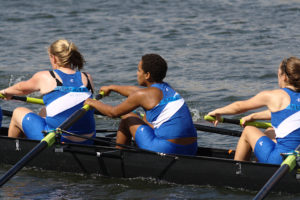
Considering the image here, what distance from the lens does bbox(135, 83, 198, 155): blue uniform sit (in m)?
7.57

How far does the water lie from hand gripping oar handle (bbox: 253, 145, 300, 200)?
838mm

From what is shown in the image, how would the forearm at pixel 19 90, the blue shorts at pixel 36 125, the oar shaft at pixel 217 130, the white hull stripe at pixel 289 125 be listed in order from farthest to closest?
the oar shaft at pixel 217 130
the blue shorts at pixel 36 125
the forearm at pixel 19 90
the white hull stripe at pixel 289 125

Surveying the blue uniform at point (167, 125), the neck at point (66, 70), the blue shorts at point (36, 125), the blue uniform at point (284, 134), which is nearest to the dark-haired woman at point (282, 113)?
the blue uniform at point (284, 134)

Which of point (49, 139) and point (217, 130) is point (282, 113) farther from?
point (49, 139)

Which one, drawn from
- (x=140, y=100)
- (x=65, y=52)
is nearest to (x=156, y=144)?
(x=140, y=100)

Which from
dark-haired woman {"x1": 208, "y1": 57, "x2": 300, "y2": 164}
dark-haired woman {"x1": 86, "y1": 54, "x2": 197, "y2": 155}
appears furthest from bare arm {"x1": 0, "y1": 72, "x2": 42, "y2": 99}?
dark-haired woman {"x1": 208, "y1": 57, "x2": 300, "y2": 164}

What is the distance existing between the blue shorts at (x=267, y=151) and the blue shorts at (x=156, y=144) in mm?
858

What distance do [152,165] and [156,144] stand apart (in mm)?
328

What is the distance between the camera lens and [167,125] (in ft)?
25.1

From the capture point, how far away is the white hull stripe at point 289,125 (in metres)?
7.08

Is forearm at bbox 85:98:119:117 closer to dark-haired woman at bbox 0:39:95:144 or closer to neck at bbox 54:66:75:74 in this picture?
dark-haired woman at bbox 0:39:95:144

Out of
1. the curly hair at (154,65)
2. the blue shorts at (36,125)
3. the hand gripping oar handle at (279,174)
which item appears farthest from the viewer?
the blue shorts at (36,125)

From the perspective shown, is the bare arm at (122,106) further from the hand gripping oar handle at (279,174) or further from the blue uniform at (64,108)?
the hand gripping oar handle at (279,174)

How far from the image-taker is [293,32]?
17359mm
